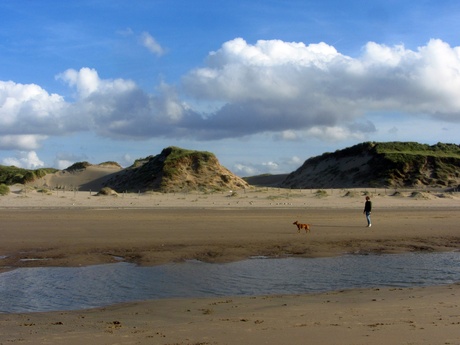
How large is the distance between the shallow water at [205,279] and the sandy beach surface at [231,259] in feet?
2.49

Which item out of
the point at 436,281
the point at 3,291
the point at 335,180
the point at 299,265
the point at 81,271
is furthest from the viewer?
the point at 335,180

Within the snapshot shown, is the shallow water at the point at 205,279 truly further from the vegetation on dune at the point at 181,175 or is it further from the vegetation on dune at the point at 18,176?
the vegetation on dune at the point at 18,176

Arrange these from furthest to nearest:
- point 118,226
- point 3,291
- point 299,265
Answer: point 118,226, point 299,265, point 3,291

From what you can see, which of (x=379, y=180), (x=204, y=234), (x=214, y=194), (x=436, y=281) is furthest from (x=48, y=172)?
(x=436, y=281)

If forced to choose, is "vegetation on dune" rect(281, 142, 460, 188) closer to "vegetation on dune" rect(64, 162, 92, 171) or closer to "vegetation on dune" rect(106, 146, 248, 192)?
"vegetation on dune" rect(106, 146, 248, 192)

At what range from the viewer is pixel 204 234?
20.2 m

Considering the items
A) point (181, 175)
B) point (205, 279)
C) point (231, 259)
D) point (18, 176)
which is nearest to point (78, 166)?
point (18, 176)

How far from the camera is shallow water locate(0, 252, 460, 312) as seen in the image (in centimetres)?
1020

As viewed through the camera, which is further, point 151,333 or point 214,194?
point 214,194

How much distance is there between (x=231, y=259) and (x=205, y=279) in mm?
3037

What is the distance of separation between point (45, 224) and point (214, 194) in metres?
23.1

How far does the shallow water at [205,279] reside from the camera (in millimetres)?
10195

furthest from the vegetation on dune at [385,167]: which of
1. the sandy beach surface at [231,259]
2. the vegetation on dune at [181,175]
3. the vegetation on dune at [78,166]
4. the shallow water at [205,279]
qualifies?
the shallow water at [205,279]

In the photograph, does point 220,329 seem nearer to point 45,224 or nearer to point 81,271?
point 81,271
